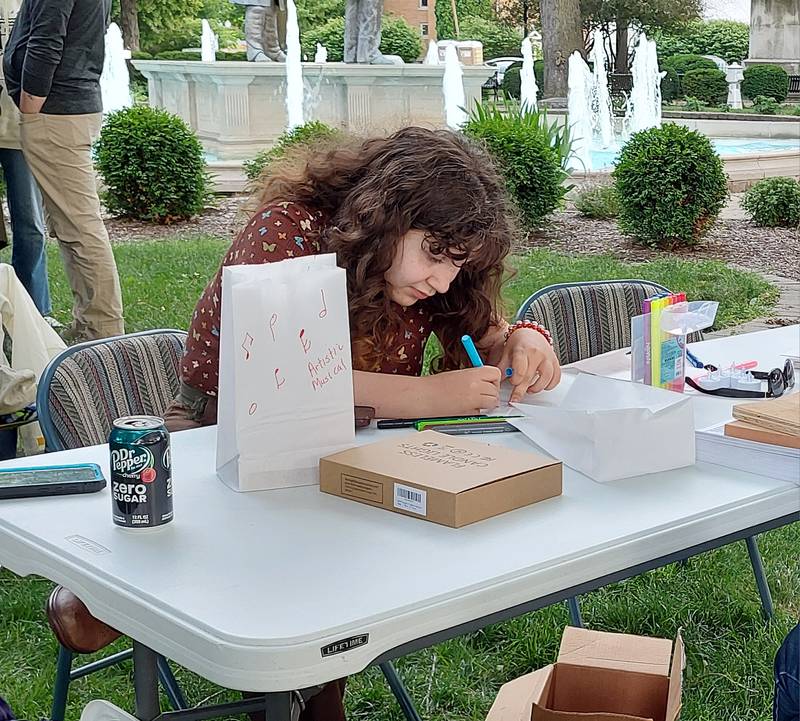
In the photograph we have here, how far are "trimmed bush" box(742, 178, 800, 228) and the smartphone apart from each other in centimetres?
760

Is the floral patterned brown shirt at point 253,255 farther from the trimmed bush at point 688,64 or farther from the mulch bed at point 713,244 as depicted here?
the trimmed bush at point 688,64

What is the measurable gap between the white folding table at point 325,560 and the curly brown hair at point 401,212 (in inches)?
17.5

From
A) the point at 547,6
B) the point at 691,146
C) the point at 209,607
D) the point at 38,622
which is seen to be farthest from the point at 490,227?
the point at 547,6

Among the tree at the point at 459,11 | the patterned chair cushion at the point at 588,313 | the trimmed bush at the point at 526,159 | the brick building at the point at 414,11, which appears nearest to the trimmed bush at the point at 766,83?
the tree at the point at 459,11

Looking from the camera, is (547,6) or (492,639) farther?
(547,6)

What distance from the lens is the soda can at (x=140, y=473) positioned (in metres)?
1.34

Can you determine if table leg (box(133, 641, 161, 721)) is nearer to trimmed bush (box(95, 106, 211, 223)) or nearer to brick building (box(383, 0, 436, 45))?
trimmed bush (box(95, 106, 211, 223))

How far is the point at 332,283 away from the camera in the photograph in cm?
153

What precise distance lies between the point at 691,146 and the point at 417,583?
263 inches

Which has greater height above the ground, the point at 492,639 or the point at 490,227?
the point at 490,227

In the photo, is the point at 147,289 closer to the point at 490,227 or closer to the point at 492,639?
the point at 492,639

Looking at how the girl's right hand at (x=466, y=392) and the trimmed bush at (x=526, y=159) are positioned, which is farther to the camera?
the trimmed bush at (x=526, y=159)

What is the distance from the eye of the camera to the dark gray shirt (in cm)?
428

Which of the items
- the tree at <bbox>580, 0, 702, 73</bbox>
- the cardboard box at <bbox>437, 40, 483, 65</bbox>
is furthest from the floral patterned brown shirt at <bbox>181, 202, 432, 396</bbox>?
the tree at <bbox>580, 0, 702, 73</bbox>
